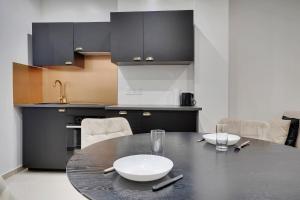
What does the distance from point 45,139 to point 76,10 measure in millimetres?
2047

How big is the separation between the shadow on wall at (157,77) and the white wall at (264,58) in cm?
69

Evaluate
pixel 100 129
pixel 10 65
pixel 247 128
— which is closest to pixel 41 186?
pixel 100 129

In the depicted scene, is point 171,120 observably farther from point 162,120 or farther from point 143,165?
point 143,165

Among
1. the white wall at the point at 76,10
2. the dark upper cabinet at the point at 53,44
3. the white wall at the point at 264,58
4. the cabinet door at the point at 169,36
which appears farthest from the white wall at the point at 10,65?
the white wall at the point at 264,58

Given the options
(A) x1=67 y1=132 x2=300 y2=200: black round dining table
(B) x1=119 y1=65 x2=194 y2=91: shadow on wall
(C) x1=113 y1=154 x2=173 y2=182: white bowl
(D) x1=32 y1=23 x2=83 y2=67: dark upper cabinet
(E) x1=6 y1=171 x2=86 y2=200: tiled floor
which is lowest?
(E) x1=6 y1=171 x2=86 y2=200: tiled floor

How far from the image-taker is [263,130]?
2037mm

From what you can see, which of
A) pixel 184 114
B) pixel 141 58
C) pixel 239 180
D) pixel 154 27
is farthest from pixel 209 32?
pixel 239 180

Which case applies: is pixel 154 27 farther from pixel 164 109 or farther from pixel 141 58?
pixel 164 109

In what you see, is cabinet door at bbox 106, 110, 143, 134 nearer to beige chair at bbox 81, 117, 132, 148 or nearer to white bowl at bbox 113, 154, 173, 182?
beige chair at bbox 81, 117, 132, 148

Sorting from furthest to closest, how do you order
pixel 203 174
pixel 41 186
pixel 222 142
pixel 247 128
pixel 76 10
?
pixel 76 10
pixel 41 186
pixel 247 128
pixel 222 142
pixel 203 174

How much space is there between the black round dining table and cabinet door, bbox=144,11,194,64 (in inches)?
Result: 73.0

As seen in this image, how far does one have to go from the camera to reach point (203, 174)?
3.38ft

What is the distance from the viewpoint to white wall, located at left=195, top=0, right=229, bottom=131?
336 centimetres

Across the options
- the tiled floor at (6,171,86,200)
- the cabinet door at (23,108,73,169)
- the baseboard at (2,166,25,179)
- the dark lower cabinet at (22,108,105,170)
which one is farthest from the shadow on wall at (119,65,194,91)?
the baseboard at (2,166,25,179)
